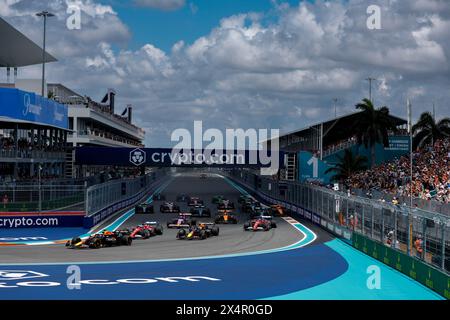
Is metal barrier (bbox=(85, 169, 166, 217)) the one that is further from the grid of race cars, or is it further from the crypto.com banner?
the crypto.com banner

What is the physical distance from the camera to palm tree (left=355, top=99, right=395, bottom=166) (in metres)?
81.9

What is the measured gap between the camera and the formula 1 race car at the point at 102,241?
99.3 feet

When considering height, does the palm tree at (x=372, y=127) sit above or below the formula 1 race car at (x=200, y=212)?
above

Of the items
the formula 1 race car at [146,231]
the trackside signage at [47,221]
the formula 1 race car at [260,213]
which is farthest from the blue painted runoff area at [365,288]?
the trackside signage at [47,221]

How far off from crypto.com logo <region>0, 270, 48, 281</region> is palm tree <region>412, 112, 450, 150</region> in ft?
200

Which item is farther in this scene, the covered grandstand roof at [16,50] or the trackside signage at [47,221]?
the covered grandstand roof at [16,50]

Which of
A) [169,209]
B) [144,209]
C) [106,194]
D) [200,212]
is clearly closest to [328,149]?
[169,209]

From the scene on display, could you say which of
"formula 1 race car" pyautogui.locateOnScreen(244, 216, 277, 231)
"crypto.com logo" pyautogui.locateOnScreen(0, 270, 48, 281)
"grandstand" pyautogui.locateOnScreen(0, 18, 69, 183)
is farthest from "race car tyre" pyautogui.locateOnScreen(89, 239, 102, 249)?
"grandstand" pyautogui.locateOnScreen(0, 18, 69, 183)

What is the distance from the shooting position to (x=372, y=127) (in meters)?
82.0

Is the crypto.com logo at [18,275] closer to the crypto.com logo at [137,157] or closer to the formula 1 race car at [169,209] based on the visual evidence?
the formula 1 race car at [169,209]

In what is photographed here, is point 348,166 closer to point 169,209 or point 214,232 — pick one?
point 169,209

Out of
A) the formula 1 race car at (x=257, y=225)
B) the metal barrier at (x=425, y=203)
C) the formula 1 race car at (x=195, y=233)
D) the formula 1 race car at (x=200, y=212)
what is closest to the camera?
the metal barrier at (x=425, y=203)

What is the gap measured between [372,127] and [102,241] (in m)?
56.8

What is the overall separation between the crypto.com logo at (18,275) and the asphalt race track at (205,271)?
3cm
